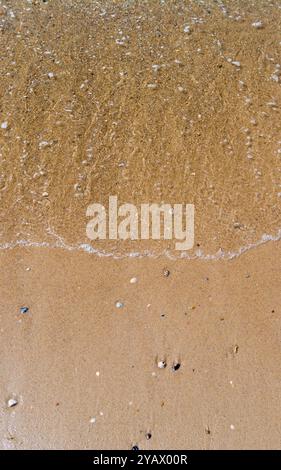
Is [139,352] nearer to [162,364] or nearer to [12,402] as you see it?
[162,364]

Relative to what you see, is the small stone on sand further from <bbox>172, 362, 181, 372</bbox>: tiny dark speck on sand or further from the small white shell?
the small white shell

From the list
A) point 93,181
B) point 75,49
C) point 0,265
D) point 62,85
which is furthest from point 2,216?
point 75,49

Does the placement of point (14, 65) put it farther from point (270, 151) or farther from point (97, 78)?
point (270, 151)

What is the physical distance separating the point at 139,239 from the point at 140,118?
3.77 ft

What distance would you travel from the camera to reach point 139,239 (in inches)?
132

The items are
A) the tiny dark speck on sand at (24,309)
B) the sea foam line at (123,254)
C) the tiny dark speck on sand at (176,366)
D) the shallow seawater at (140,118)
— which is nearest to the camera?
the tiny dark speck on sand at (176,366)

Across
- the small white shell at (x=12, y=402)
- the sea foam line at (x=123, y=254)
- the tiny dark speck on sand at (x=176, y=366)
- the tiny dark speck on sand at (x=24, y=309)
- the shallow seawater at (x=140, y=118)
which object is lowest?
the small white shell at (x=12, y=402)

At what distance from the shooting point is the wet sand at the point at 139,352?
2.64 meters

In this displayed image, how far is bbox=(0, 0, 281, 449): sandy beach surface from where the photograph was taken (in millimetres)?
2699

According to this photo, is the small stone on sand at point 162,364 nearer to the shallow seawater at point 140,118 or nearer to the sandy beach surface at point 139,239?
the sandy beach surface at point 139,239

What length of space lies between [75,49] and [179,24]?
41.6 inches

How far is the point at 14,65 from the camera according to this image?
4.17 m

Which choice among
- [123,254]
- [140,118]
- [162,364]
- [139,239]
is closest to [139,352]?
[162,364]

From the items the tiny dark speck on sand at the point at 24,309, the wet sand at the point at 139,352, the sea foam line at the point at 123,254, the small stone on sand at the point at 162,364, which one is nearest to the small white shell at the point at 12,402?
the wet sand at the point at 139,352
